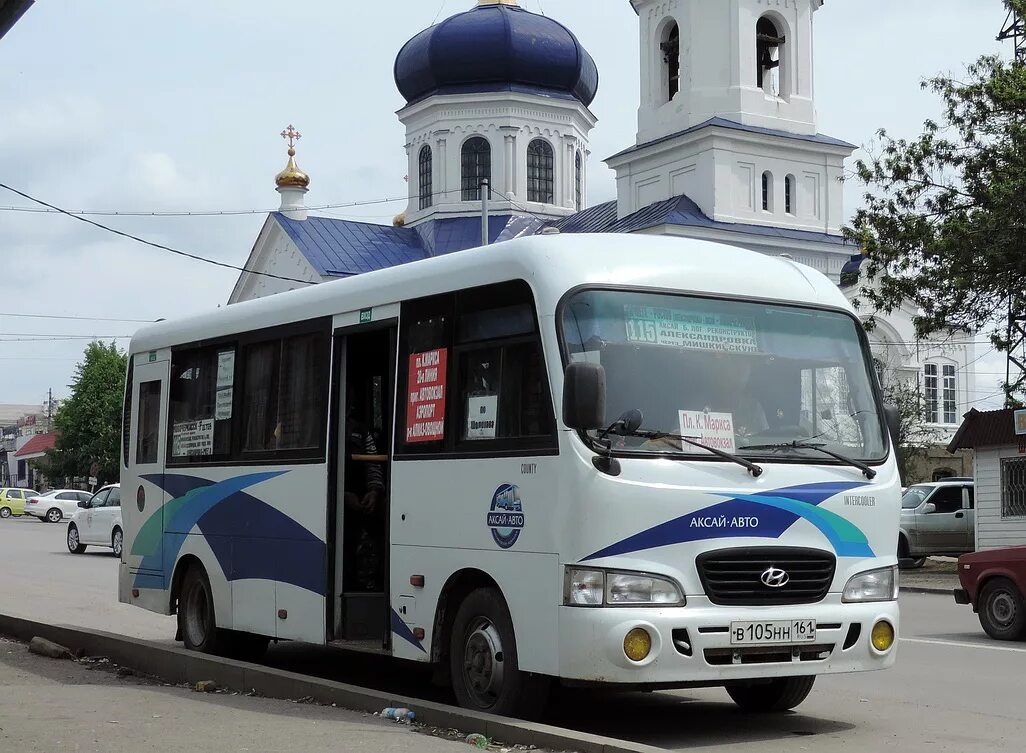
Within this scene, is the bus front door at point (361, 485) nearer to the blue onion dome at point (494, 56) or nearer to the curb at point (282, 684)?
the curb at point (282, 684)

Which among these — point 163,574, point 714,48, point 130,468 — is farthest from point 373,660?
point 714,48

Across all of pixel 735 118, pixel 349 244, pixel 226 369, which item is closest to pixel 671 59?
pixel 735 118

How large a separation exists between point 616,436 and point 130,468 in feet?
23.5

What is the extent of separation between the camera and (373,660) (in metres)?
12.7

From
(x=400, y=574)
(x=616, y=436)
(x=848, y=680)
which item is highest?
(x=616, y=436)

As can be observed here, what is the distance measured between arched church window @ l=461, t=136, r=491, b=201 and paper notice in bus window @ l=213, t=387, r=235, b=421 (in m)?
53.0

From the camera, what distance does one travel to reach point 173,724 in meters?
8.53

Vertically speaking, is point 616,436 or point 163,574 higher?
point 616,436

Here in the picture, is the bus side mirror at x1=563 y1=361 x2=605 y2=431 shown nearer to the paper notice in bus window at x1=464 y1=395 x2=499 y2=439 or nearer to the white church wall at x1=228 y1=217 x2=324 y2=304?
the paper notice in bus window at x1=464 y1=395 x2=499 y2=439

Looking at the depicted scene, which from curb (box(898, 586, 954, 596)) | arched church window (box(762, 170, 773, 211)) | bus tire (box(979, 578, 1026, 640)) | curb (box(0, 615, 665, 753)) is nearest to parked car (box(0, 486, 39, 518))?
arched church window (box(762, 170, 773, 211))

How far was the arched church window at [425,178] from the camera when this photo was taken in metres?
66.8

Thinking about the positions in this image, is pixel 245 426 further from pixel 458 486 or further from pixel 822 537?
pixel 822 537

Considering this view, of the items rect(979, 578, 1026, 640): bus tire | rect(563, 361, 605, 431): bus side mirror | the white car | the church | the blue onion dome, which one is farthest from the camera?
the blue onion dome

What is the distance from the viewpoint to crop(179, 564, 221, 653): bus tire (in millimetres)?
12328
